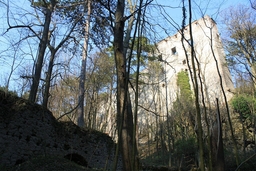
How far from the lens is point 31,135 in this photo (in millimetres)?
5641

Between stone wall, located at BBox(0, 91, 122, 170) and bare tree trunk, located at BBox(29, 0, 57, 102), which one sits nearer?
stone wall, located at BBox(0, 91, 122, 170)

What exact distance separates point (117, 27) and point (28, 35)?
6865mm

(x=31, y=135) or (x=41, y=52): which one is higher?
(x=41, y=52)

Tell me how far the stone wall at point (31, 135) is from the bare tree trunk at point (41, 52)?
0.97 metres

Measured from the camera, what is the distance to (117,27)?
2.23 metres

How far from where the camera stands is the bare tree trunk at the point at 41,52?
6.92 m

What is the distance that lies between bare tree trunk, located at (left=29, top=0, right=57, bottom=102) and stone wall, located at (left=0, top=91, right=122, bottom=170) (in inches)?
38.3

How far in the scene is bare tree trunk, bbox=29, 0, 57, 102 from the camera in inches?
272

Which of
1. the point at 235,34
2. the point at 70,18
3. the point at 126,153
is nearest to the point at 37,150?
the point at 126,153

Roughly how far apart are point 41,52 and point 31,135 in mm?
3196

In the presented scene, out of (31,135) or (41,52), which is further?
(41,52)

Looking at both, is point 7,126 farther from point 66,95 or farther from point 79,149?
point 66,95

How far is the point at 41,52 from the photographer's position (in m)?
7.55

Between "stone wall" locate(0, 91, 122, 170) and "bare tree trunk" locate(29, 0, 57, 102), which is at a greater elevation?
"bare tree trunk" locate(29, 0, 57, 102)
